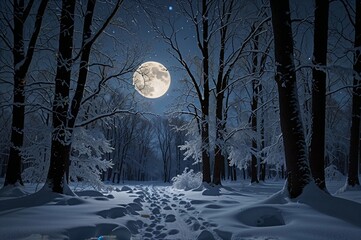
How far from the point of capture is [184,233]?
4113 mm

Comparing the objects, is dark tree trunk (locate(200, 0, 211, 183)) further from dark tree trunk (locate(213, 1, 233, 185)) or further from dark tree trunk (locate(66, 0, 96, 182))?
dark tree trunk (locate(66, 0, 96, 182))

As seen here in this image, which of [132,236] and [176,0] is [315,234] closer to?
[132,236]

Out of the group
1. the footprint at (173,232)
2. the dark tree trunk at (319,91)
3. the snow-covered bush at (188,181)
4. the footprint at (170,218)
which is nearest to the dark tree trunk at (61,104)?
the footprint at (170,218)

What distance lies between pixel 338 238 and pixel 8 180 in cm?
976

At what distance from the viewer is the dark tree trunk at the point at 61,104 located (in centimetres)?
667

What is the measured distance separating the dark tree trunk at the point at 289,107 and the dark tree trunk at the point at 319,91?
3.64 ft

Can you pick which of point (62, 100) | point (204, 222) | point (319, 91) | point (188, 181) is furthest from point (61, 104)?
point (188, 181)

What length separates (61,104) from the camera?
668 cm

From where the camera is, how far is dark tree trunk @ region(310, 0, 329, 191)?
598 cm

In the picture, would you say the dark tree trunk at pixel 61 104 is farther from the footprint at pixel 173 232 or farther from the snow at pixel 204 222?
the footprint at pixel 173 232

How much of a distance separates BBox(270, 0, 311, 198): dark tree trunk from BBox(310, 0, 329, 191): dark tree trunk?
1.11 metres

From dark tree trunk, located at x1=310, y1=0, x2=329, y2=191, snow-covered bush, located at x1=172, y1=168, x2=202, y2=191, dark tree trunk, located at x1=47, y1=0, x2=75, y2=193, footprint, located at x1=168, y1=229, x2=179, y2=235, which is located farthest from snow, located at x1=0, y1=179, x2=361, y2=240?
snow-covered bush, located at x1=172, y1=168, x2=202, y2=191

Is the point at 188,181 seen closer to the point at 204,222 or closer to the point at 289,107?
the point at 204,222

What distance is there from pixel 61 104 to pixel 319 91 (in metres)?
6.82
